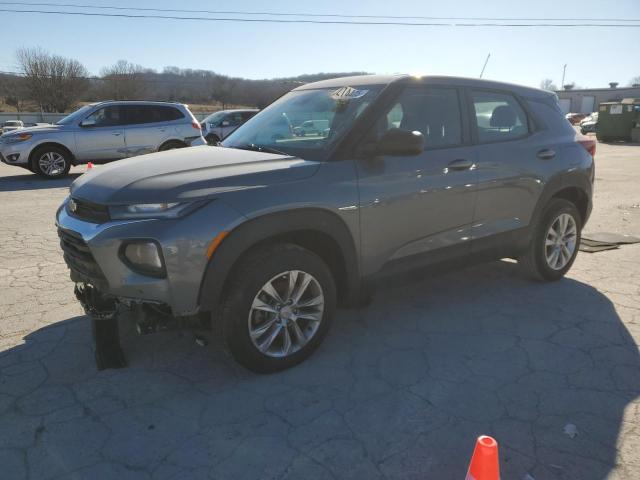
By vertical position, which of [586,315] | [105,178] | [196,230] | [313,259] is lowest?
[586,315]

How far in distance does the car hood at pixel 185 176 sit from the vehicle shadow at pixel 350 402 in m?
1.13

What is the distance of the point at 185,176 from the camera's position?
2830mm

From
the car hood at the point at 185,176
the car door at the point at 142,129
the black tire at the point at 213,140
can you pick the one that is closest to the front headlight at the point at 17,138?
the car door at the point at 142,129

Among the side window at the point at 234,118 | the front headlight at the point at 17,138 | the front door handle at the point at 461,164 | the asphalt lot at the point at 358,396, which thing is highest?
the side window at the point at 234,118

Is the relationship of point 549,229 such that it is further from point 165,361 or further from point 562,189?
point 165,361

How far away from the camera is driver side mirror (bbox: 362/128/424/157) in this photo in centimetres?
311

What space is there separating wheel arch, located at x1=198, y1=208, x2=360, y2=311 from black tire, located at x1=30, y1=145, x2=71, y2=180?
10228 mm

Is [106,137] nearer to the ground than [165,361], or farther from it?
farther from it

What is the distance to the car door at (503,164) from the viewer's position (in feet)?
12.7

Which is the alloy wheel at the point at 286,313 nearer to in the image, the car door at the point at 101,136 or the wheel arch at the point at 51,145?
the car door at the point at 101,136

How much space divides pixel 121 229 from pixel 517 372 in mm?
2463

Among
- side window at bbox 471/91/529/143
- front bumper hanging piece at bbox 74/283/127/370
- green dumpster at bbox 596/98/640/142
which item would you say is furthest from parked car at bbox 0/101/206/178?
green dumpster at bbox 596/98/640/142

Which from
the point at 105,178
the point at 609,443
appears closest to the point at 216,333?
the point at 105,178

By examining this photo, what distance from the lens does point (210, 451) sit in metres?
2.42
